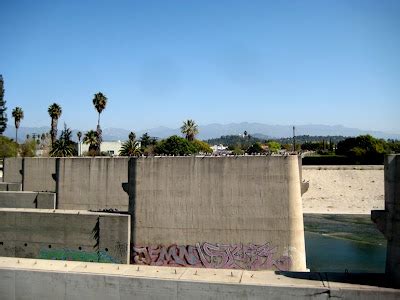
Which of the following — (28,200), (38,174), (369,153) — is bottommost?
(28,200)

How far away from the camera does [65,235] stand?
25.3 m

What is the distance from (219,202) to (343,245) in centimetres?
2175

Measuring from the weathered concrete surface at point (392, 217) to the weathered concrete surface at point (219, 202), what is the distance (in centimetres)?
673

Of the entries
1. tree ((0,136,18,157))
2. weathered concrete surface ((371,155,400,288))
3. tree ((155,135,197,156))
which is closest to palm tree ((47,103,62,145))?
tree ((0,136,18,157))

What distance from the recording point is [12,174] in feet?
135

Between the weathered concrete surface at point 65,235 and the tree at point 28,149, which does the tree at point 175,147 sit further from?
the weathered concrete surface at point 65,235

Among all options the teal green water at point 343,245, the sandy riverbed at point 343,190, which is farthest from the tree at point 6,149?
the teal green water at point 343,245

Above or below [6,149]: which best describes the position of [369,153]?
below

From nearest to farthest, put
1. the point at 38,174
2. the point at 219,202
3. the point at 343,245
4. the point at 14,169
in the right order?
the point at 219,202, the point at 38,174, the point at 343,245, the point at 14,169

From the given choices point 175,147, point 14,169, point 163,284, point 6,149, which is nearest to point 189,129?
point 175,147

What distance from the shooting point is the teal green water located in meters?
33.6

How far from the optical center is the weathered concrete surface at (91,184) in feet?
109

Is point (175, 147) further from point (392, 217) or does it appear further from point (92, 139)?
point (392, 217)

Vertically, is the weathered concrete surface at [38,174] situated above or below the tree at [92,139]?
below
